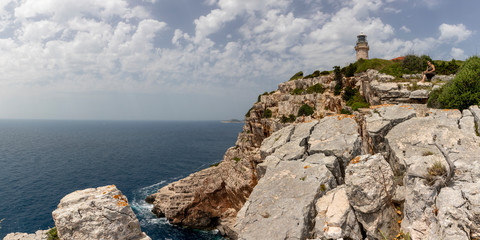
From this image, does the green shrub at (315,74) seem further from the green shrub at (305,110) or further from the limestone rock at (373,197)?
the limestone rock at (373,197)

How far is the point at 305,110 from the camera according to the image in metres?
37.3

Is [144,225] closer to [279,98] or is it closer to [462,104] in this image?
[279,98]

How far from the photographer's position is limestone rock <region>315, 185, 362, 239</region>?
37.8ft

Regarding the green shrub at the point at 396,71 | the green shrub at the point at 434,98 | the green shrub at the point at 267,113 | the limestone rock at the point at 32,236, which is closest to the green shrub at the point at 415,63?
the green shrub at the point at 396,71

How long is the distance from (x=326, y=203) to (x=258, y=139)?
30.5m

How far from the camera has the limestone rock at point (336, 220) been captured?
11533 millimetres

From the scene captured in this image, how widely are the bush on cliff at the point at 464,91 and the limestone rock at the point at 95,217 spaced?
991 inches

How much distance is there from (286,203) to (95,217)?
10119mm

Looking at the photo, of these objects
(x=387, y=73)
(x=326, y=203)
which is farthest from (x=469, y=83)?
(x=326, y=203)

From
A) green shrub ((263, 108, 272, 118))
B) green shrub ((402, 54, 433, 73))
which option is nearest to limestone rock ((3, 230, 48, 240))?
green shrub ((263, 108, 272, 118))

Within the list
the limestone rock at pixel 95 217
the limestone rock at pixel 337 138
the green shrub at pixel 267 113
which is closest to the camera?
the limestone rock at pixel 95 217

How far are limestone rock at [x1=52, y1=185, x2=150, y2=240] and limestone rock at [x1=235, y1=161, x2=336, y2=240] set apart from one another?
241 inches

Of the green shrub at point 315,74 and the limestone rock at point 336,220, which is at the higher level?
the green shrub at point 315,74

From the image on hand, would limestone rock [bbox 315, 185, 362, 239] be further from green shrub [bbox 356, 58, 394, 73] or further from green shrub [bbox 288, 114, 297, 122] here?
green shrub [bbox 356, 58, 394, 73]
